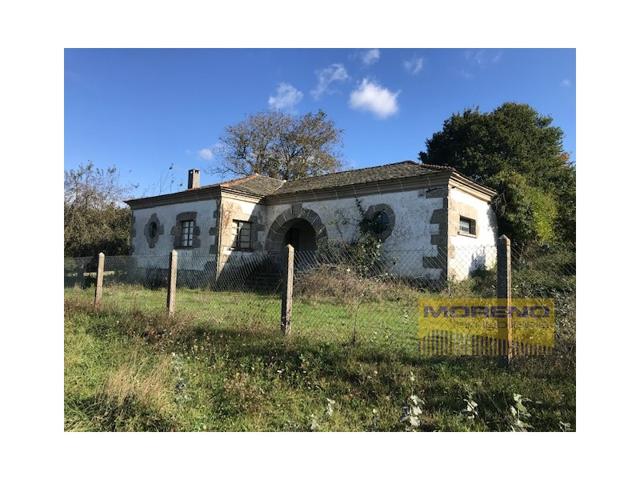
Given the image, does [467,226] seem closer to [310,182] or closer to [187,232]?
[310,182]

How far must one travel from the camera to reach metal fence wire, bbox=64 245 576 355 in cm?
555

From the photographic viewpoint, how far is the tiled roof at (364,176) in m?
14.0

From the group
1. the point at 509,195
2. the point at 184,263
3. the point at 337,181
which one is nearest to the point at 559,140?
the point at 509,195

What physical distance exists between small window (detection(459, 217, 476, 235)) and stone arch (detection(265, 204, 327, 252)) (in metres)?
4.71

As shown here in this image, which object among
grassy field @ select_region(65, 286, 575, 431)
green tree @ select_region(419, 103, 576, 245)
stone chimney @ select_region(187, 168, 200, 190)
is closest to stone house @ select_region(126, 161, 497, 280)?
stone chimney @ select_region(187, 168, 200, 190)

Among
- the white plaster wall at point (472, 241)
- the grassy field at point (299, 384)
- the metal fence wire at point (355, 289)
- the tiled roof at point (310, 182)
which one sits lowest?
the grassy field at point (299, 384)

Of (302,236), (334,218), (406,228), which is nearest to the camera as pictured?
(406,228)

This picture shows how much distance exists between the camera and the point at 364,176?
50.7 ft

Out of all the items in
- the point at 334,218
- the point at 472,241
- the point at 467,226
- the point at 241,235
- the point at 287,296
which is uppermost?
the point at 334,218

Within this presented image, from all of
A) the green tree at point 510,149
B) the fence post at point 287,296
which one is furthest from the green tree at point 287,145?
the fence post at point 287,296

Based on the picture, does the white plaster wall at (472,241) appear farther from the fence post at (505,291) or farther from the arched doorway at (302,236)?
the fence post at (505,291)

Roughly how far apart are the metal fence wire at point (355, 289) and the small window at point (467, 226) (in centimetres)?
Answer: 69

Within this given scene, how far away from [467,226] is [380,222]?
114 inches

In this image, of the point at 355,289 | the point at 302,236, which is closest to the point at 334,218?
the point at 302,236
